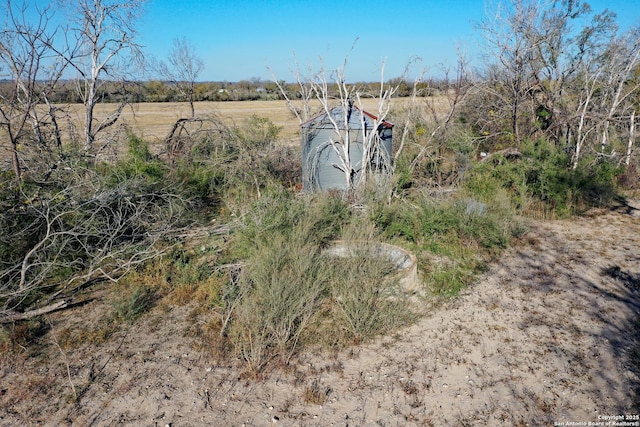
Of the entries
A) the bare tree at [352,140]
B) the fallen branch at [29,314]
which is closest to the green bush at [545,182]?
the bare tree at [352,140]

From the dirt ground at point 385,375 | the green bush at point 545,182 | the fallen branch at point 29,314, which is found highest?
the green bush at point 545,182

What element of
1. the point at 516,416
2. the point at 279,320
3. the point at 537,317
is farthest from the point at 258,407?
the point at 537,317

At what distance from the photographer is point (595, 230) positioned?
6980 mm

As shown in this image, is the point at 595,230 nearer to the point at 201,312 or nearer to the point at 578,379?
the point at 578,379

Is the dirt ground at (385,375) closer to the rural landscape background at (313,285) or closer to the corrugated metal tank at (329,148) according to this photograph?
the rural landscape background at (313,285)

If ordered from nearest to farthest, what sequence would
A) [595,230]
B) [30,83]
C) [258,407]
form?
1. [258,407]
2. [30,83]
3. [595,230]

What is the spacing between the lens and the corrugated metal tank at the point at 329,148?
7477 millimetres

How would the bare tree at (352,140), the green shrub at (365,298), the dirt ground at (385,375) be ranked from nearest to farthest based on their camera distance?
the dirt ground at (385,375), the green shrub at (365,298), the bare tree at (352,140)

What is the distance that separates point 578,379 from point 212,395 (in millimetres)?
3014

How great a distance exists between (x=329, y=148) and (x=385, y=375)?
4752mm

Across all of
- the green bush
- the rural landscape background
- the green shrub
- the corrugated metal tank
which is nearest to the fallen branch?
the rural landscape background

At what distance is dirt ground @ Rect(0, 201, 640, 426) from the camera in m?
3.13

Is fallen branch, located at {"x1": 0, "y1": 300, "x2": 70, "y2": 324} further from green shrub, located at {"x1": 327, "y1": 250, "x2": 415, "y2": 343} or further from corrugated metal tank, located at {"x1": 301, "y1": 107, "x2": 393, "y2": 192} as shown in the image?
corrugated metal tank, located at {"x1": 301, "y1": 107, "x2": 393, "y2": 192}

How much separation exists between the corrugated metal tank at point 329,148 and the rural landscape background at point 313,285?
0.06 m
